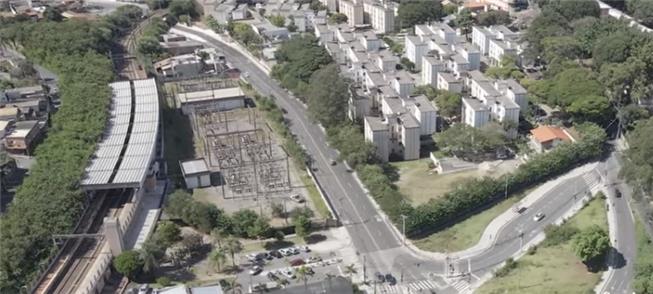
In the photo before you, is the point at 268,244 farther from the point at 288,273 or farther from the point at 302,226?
the point at 288,273

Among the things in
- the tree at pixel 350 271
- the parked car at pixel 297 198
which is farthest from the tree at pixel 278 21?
the tree at pixel 350 271

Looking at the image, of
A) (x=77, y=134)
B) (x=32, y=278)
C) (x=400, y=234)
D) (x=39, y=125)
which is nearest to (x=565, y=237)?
(x=400, y=234)

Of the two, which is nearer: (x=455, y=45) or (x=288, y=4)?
(x=455, y=45)

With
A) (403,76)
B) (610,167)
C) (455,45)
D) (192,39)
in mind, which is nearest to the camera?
(610,167)

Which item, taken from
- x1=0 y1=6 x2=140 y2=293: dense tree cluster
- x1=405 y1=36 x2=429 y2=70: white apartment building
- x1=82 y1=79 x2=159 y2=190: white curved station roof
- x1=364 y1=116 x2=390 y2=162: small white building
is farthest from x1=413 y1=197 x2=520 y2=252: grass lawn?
x1=405 y1=36 x2=429 y2=70: white apartment building

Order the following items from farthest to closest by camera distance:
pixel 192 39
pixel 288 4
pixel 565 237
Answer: pixel 288 4
pixel 192 39
pixel 565 237

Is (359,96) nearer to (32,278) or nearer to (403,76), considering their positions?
(403,76)
